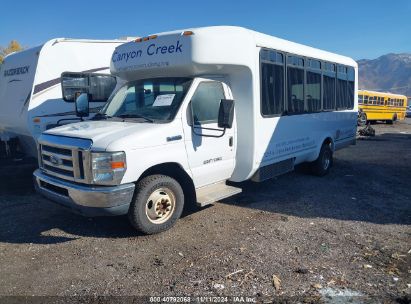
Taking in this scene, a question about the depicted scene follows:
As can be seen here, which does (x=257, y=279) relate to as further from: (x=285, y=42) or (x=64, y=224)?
(x=285, y=42)

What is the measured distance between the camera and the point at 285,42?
699 centimetres

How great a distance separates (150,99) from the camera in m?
5.58

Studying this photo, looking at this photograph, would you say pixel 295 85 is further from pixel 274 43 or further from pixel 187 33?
pixel 187 33

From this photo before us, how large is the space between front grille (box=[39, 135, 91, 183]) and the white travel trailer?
3.07m

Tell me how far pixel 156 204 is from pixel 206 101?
1747 mm

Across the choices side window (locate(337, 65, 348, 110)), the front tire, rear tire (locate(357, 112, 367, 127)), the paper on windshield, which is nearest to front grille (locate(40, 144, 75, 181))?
the front tire

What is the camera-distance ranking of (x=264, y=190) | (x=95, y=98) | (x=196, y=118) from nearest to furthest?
1. (x=196, y=118)
2. (x=264, y=190)
3. (x=95, y=98)

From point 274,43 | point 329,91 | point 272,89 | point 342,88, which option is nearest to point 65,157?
point 272,89

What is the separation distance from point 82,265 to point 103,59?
6462 millimetres

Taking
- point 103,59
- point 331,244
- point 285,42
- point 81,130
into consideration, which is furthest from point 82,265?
point 103,59

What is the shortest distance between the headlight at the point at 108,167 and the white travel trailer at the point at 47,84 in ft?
13.6

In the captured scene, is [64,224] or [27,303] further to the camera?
[64,224]

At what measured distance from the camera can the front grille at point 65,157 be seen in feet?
15.0

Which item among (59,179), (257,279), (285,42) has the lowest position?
(257,279)
